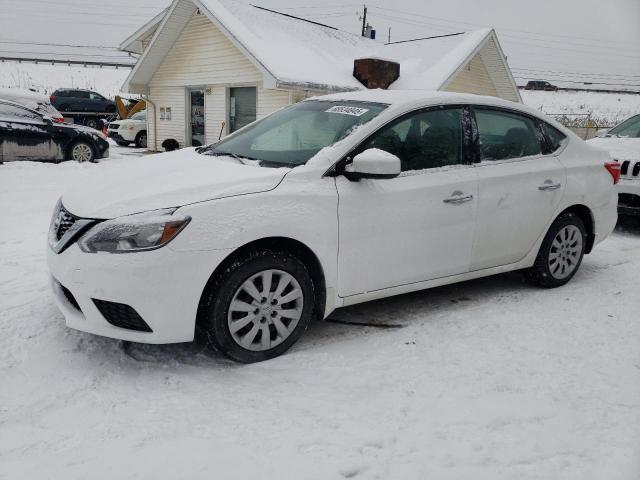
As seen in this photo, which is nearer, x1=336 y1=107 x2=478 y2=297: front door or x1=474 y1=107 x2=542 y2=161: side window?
x1=336 y1=107 x2=478 y2=297: front door

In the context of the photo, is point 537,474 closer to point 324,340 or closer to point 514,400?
point 514,400

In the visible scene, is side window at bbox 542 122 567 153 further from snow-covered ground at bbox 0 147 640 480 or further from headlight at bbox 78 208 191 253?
headlight at bbox 78 208 191 253

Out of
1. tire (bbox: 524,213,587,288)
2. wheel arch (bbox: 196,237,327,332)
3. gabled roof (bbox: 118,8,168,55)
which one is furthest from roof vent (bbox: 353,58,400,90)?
wheel arch (bbox: 196,237,327,332)

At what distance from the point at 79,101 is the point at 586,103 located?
4050 cm

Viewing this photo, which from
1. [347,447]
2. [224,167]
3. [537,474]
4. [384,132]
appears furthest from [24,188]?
[537,474]

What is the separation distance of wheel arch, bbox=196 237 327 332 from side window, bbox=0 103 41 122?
11.6 m

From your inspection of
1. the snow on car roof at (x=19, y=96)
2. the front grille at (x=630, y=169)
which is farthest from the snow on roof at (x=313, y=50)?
the front grille at (x=630, y=169)

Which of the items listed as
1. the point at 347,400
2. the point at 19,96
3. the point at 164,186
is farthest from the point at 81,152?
the point at 347,400

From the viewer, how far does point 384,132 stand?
359 cm

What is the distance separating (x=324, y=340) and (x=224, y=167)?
52.3 inches

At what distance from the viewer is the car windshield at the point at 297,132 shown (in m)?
3.56

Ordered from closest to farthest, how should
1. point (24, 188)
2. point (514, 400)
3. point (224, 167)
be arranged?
1. point (514, 400)
2. point (224, 167)
3. point (24, 188)

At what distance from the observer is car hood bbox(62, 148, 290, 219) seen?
9.59 feet

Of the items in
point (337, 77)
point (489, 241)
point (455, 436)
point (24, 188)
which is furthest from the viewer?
point (337, 77)
